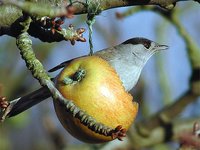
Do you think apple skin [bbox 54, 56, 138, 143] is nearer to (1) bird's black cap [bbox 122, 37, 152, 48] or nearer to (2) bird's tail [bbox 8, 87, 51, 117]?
(2) bird's tail [bbox 8, 87, 51, 117]

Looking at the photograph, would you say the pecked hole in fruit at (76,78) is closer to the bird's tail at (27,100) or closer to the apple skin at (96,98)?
the apple skin at (96,98)

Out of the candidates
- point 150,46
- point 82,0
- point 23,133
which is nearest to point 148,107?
point 150,46

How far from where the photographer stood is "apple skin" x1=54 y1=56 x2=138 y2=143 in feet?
6.36

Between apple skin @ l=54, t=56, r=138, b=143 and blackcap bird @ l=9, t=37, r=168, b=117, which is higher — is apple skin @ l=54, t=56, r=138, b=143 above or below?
above

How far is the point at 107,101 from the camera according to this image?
198 cm

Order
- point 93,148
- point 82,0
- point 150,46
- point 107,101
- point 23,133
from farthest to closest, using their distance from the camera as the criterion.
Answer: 1. point 23,133
2. point 93,148
3. point 150,46
4. point 82,0
5. point 107,101

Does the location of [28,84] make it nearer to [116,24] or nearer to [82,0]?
[116,24]

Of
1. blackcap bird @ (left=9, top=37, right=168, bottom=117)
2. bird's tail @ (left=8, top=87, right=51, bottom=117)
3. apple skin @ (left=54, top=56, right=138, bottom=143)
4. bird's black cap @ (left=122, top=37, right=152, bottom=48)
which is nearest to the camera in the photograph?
apple skin @ (left=54, top=56, right=138, bottom=143)

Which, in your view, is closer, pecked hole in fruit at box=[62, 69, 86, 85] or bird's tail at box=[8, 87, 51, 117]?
pecked hole in fruit at box=[62, 69, 86, 85]

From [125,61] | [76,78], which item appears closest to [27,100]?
[125,61]

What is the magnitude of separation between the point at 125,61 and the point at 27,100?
19.1 inches

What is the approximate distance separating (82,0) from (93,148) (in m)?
2.09

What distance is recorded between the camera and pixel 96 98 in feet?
6.40

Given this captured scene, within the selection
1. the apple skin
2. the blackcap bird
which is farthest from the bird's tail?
the apple skin
